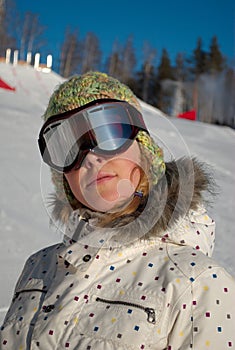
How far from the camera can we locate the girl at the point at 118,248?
1155mm

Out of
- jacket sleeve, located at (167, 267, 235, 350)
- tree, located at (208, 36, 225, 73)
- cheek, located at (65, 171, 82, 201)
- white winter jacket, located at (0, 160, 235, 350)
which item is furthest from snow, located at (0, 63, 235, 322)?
tree, located at (208, 36, 225, 73)

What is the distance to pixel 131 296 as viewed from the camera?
1222mm

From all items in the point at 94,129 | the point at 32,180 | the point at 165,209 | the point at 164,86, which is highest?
the point at 94,129

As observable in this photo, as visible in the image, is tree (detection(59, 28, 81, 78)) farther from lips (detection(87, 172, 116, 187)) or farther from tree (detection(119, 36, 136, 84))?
lips (detection(87, 172, 116, 187))

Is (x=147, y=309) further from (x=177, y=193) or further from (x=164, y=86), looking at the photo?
(x=164, y=86)

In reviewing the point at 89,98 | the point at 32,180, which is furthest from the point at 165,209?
the point at 32,180

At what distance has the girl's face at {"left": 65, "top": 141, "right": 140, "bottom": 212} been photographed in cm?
135

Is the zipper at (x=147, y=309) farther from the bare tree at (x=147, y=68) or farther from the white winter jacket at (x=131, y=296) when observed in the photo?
the bare tree at (x=147, y=68)

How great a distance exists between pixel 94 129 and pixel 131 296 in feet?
1.67

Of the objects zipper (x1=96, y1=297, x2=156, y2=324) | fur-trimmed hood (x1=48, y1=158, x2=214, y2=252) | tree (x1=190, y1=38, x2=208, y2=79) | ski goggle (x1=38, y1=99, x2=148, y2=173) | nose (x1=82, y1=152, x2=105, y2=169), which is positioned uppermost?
tree (x1=190, y1=38, x2=208, y2=79)

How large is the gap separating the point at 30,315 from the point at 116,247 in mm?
334

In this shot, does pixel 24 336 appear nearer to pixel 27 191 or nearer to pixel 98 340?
pixel 98 340

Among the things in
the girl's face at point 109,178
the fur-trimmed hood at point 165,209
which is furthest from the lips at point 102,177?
the fur-trimmed hood at point 165,209

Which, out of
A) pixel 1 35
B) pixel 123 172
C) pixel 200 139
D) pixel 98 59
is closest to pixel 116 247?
pixel 123 172
